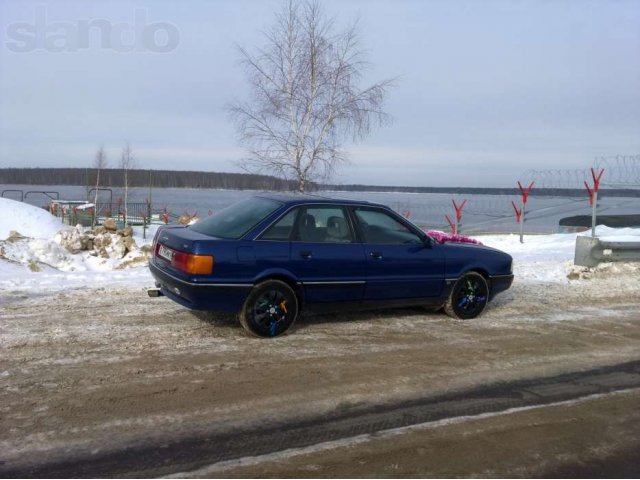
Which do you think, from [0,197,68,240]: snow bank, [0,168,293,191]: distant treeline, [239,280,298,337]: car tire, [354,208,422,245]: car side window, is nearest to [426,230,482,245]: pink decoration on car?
[354,208,422,245]: car side window

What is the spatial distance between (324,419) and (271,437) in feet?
1.60

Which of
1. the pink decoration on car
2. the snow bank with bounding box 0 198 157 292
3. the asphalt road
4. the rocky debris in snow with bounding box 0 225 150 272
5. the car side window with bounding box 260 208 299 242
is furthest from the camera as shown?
the rocky debris in snow with bounding box 0 225 150 272

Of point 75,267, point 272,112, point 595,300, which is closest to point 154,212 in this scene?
point 272,112

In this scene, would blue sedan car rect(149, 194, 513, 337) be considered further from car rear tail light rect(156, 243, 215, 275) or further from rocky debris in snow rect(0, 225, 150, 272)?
rocky debris in snow rect(0, 225, 150, 272)

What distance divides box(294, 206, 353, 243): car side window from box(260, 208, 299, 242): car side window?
0.08 m

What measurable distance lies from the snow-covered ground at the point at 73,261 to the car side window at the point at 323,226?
341 cm

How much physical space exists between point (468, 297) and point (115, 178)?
4820 centimetres

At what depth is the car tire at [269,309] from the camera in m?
6.03

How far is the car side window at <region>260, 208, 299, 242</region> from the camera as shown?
243 inches

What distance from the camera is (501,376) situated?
17.8 ft

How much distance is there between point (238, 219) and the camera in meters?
6.46

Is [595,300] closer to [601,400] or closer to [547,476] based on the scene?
[601,400]

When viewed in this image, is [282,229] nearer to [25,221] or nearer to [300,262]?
[300,262]

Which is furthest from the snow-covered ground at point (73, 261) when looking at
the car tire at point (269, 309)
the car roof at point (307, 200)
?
the car tire at point (269, 309)
